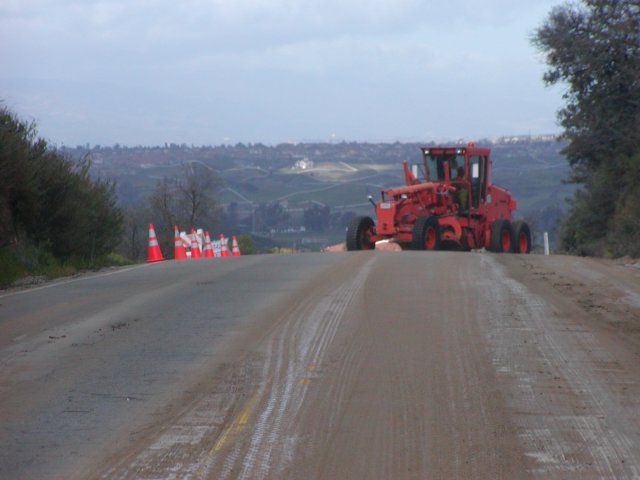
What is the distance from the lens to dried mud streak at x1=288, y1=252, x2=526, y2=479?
6216mm

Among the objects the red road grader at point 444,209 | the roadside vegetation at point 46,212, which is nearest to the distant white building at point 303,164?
the red road grader at point 444,209

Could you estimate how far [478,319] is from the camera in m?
11.2

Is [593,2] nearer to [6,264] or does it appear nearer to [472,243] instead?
[472,243]

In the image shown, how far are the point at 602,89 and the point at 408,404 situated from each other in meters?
27.9

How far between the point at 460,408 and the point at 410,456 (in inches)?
47.3

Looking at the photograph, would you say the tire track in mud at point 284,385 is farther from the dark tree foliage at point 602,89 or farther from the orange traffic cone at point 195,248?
the dark tree foliage at point 602,89

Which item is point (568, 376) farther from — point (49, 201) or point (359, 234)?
point (359, 234)

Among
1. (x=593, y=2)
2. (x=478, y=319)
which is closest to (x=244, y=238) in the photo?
(x=593, y=2)

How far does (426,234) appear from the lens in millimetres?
Result: 23750

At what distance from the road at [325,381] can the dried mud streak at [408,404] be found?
0.8 inches

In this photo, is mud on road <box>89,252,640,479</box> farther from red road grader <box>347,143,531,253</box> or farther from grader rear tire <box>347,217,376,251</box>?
grader rear tire <box>347,217,376,251</box>

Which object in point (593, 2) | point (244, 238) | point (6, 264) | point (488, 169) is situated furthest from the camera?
point (244, 238)

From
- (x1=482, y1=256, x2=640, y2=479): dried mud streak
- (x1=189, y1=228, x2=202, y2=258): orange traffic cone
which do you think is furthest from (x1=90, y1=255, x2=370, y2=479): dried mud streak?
(x1=189, y1=228, x2=202, y2=258): orange traffic cone

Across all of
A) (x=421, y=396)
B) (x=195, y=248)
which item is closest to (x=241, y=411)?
(x=421, y=396)
